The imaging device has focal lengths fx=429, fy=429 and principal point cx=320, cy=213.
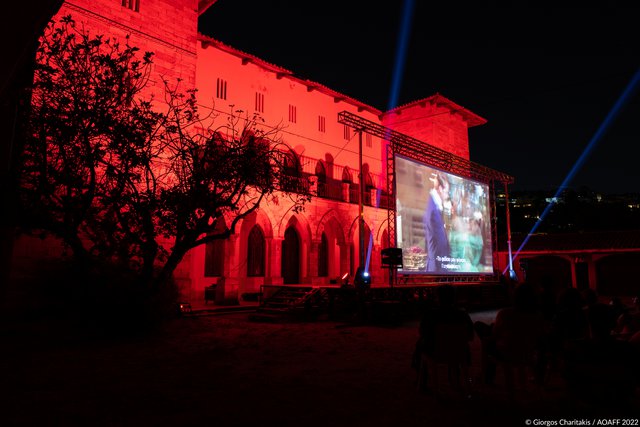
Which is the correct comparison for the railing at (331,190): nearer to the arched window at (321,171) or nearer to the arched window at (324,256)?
the arched window at (321,171)

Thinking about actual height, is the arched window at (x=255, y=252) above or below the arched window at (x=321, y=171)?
below

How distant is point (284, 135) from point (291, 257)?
5154 millimetres

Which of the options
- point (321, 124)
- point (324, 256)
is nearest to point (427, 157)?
point (321, 124)

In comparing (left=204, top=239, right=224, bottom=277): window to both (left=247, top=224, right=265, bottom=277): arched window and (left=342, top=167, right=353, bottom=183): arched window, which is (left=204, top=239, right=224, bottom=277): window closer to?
(left=247, top=224, right=265, bottom=277): arched window

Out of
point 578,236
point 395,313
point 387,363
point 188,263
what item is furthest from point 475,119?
point 387,363

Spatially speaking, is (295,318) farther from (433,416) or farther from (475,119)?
(475,119)

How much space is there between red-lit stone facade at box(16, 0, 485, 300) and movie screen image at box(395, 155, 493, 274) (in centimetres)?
496

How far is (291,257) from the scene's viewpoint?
18.4 m

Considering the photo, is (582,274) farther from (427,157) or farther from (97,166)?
(97,166)

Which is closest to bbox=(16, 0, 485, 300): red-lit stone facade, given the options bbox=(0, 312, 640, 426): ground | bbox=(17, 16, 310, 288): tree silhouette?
bbox=(17, 16, 310, 288): tree silhouette

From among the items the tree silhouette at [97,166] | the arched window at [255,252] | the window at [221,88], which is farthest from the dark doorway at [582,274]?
the tree silhouette at [97,166]

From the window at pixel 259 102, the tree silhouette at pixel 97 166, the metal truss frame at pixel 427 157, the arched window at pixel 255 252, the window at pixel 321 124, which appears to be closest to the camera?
the tree silhouette at pixel 97 166

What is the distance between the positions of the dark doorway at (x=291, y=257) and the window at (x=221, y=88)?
20.1ft

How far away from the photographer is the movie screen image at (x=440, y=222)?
13.0 metres
